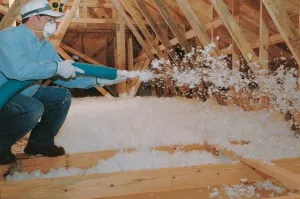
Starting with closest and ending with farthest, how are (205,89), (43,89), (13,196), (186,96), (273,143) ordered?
(13,196), (43,89), (273,143), (205,89), (186,96)

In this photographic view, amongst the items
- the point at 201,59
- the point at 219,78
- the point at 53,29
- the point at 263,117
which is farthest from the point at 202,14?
the point at 53,29

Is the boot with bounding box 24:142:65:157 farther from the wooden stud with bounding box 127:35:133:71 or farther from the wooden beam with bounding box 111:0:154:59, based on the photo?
the wooden stud with bounding box 127:35:133:71

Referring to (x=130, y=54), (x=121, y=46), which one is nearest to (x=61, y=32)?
(x=121, y=46)

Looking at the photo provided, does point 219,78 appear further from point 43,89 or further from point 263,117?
point 43,89

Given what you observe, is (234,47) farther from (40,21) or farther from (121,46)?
(121,46)

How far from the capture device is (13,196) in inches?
60.7

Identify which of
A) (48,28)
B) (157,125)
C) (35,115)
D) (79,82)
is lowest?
(157,125)

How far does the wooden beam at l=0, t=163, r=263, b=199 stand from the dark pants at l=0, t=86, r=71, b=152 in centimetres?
40

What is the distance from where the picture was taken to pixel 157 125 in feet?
10.6

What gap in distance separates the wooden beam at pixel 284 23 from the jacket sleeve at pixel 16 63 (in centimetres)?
155

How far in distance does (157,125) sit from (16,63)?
1657 millimetres

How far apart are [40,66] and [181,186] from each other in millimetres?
954

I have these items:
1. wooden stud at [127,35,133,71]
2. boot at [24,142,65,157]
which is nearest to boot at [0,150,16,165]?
boot at [24,142,65,157]

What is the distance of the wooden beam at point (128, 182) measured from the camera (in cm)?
160
